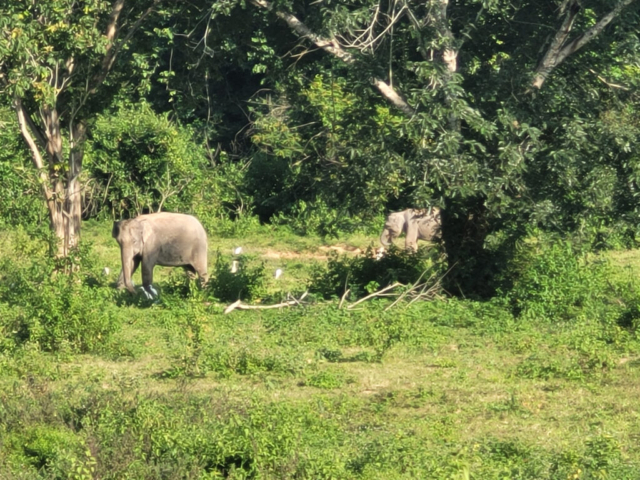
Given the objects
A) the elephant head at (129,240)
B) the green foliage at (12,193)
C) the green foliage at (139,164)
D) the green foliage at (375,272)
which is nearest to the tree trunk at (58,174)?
the elephant head at (129,240)

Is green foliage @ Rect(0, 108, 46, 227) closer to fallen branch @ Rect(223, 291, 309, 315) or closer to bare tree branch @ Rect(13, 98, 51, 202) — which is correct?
bare tree branch @ Rect(13, 98, 51, 202)

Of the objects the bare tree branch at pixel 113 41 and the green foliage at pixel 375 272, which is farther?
the green foliage at pixel 375 272

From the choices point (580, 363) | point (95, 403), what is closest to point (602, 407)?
point (580, 363)

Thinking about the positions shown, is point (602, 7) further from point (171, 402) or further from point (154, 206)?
point (154, 206)

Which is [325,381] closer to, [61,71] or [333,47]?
[333,47]

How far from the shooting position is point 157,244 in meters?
14.0

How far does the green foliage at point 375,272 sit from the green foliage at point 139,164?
772 centimetres

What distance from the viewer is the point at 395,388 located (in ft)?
32.2

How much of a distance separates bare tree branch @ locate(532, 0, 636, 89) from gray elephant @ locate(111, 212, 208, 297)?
4.33 m

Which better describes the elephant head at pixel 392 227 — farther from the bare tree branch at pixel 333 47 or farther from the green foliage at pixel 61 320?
the green foliage at pixel 61 320

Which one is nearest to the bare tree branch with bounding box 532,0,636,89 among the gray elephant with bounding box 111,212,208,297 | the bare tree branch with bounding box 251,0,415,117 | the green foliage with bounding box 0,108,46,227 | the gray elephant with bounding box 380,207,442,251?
the bare tree branch with bounding box 251,0,415,117

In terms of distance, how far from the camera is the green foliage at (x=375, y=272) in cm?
1370

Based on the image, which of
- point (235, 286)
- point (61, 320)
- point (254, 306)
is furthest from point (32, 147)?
point (61, 320)

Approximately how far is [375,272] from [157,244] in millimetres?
2406
